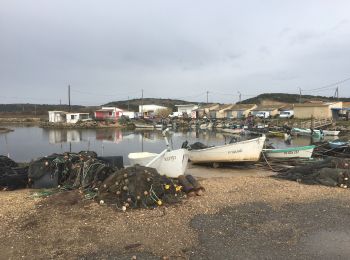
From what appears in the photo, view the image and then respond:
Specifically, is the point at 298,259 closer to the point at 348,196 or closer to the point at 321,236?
the point at 321,236

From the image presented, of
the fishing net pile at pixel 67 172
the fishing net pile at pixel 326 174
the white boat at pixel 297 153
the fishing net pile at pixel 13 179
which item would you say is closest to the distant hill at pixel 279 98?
the white boat at pixel 297 153

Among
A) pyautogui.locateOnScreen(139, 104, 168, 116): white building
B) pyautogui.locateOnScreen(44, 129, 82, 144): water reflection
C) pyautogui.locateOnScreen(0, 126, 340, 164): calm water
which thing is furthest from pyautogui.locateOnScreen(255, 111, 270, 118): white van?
pyautogui.locateOnScreen(44, 129, 82, 144): water reflection

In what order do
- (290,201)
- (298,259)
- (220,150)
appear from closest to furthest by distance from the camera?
(298,259)
(290,201)
(220,150)

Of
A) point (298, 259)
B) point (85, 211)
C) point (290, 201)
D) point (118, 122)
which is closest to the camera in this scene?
point (298, 259)

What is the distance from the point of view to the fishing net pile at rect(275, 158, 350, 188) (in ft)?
34.7

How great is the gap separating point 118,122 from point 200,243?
231ft

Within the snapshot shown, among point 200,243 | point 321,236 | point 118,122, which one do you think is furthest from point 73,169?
point 118,122

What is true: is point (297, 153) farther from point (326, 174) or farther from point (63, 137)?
point (63, 137)

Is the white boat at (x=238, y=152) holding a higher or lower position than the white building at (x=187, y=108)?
lower

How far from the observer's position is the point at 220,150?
646 inches

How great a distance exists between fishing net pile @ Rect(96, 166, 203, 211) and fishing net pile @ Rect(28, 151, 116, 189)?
1229 millimetres

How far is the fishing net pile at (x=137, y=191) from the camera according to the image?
8.09 m

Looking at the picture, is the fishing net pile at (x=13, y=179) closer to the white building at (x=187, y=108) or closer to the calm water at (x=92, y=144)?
the calm water at (x=92, y=144)

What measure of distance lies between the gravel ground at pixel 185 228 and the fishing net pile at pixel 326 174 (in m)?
1.30
